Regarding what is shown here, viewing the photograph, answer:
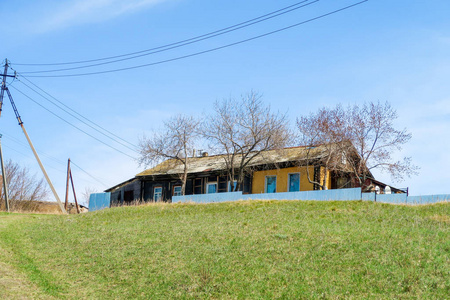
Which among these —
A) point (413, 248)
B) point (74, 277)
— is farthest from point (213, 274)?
point (413, 248)

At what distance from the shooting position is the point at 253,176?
4122 cm

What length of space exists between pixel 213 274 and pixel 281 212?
34.1 feet

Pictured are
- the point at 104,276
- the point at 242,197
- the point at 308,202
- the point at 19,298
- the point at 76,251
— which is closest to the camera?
the point at 19,298

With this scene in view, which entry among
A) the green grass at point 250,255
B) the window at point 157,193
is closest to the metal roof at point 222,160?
the window at point 157,193

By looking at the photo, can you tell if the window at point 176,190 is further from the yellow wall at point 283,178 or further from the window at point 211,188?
the yellow wall at point 283,178

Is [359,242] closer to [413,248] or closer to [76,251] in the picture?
[413,248]

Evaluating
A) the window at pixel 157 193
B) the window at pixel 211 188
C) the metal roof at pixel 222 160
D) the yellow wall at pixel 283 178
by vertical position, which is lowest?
the window at pixel 157 193

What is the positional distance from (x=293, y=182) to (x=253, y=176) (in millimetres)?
4023

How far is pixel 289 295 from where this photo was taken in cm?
1217

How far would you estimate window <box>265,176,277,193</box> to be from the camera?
3984 centimetres

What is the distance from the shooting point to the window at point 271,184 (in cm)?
3984

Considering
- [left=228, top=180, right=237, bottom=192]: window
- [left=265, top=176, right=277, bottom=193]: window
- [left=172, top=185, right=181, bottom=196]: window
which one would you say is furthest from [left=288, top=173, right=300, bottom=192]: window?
[left=172, top=185, right=181, bottom=196]: window

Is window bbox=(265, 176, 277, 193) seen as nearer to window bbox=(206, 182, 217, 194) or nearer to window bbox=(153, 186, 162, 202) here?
window bbox=(206, 182, 217, 194)

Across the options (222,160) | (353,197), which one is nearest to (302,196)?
(353,197)
